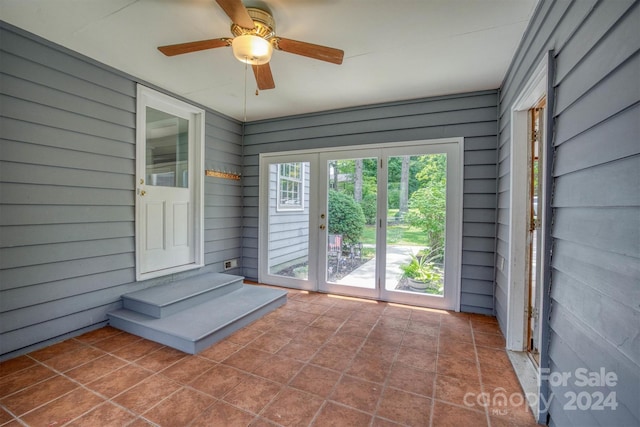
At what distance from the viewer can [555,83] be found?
149 cm

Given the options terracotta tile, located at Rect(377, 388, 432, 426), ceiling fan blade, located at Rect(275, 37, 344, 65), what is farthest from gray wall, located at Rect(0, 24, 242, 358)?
terracotta tile, located at Rect(377, 388, 432, 426)

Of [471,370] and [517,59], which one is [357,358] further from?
[517,59]

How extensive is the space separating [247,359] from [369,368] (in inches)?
37.4

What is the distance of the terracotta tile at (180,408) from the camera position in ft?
5.13

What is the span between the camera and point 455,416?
63.4 inches

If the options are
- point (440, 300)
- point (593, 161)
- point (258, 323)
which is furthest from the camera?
point (440, 300)

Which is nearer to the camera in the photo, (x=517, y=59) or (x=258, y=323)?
(x=517, y=59)

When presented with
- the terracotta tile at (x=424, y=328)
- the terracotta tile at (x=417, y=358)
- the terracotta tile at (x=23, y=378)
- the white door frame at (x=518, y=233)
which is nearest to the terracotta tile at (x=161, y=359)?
the terracotta tile at (x=23, y=378)

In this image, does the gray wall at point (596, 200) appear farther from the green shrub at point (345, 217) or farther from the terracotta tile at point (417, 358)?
the green shrub at point (345, 217)

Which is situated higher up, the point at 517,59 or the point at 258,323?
the point at 517,59

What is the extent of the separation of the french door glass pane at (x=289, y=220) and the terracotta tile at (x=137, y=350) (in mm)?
1980

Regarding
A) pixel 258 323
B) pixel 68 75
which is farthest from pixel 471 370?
pixel 68 75

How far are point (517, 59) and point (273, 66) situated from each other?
2.10 m

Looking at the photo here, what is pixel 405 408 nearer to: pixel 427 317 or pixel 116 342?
pixel 427 317
